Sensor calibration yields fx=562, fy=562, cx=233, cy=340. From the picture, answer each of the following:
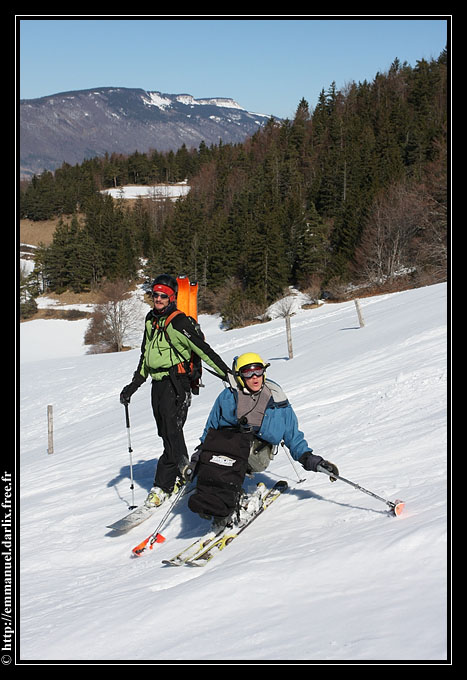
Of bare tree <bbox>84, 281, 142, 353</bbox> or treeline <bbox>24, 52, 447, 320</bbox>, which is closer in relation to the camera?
bare tree <bbox>84, 281, 142, 353</bbox>

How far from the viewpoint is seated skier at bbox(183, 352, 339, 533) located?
180 inches

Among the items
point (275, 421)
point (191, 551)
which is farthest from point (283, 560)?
point (275, 421)

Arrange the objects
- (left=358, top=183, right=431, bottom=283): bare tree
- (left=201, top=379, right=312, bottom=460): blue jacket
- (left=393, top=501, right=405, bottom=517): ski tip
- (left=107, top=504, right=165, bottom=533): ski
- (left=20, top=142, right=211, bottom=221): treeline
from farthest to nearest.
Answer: (left=20, top=142, right=211, bottom=221): treeline, (left=358, top=183, right=431, bottom=283): bare tree, (left=107, top=504, right=165, bottom=533): ski, (left=201, top=379, right=312, bottom=460): blue jacket, (left=393, top=501, right=405, bottom=517): ski tip

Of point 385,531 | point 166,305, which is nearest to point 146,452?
point 166,305

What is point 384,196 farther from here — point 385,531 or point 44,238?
point 44,238

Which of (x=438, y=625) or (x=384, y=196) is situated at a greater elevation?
(x=384, y=196)

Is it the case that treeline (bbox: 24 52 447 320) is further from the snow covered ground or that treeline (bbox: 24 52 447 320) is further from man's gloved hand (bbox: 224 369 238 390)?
man's gloved hand (bbox: 224 369 238 390)

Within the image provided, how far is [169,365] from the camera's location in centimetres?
603

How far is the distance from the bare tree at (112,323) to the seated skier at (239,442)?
147 ft

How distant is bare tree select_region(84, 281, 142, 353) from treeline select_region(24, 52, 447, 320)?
8.64 m

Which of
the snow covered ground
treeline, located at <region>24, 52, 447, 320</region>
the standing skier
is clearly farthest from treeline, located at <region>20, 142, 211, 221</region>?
the standing skier

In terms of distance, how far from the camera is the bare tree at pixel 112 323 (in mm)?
49531
